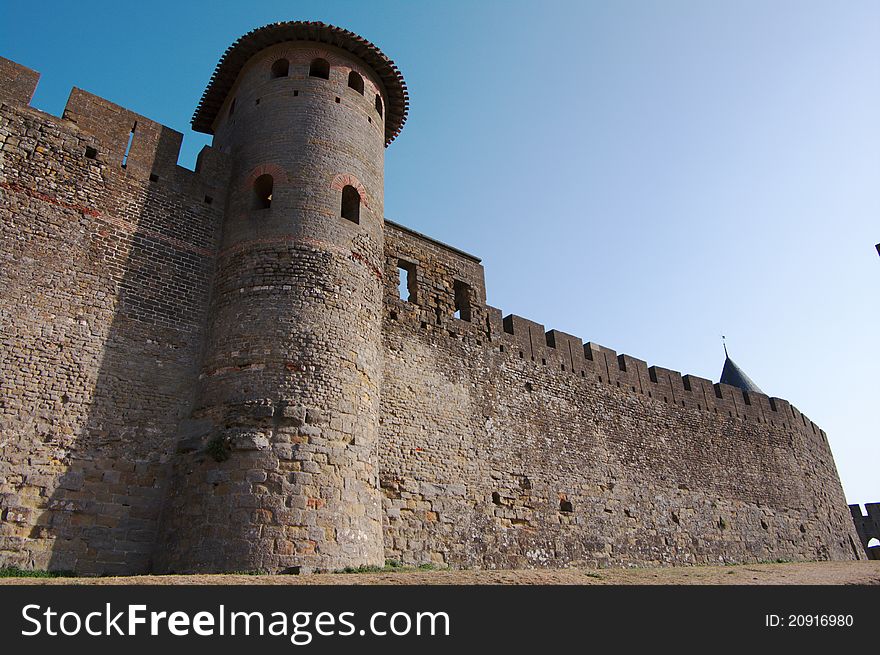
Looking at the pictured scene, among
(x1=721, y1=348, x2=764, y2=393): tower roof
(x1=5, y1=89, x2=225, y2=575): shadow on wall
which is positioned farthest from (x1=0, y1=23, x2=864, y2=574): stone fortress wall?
(x1=721, y1=348, x2=764, y2=393): tower roof

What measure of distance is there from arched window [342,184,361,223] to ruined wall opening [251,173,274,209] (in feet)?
3.96

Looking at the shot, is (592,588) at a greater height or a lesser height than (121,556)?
lesser

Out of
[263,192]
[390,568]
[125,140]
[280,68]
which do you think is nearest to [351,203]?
[263,192]

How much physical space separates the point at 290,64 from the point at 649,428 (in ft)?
36.6

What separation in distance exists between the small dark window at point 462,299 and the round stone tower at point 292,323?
101 inches

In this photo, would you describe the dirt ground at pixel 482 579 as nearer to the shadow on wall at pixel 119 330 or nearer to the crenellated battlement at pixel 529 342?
the shadow on wall at pixel 119 330

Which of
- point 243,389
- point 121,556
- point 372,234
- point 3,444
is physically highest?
point 372,234

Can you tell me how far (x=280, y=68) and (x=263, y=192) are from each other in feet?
8.65

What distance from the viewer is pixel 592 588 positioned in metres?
5.15

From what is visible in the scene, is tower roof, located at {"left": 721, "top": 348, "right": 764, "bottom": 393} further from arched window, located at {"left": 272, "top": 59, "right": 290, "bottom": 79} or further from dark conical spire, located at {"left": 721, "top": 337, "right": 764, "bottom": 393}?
arched window, located at {"left": 272, "top": 59, "right": 290, "bottom": 79}

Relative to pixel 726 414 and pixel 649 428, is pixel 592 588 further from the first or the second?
pixel 726 414

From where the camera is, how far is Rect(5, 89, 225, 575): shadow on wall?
7.52 m

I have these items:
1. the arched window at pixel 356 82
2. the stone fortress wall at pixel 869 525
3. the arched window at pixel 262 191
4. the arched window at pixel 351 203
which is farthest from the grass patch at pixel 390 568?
the stone fortress wall at pixel 869 525

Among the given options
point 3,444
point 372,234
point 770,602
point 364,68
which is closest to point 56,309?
point 3,444
